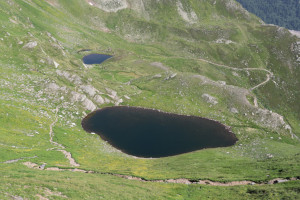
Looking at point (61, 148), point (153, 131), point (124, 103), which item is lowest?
point (124, 103)

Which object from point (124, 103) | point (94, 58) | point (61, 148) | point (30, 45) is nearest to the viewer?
point (61, 148)

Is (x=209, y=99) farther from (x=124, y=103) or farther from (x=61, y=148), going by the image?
(x=61, y=148)

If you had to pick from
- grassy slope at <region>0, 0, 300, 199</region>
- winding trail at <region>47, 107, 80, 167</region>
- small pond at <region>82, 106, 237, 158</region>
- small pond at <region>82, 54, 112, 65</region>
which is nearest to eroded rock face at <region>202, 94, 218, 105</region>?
grassy slope at <region>0, 0, 300, 199</region>

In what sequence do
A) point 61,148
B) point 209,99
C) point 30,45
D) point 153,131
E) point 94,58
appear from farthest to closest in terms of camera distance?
point 94,58 → point 209,99 → point 30,45 → point 153,131 → point 61,148

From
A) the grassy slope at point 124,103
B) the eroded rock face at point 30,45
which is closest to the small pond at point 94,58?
the grassy slope at point 124,103

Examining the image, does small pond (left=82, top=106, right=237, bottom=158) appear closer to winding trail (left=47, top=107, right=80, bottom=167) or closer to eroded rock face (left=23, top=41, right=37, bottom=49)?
winding trail (left=47, top=107, right=80, bottom=167)

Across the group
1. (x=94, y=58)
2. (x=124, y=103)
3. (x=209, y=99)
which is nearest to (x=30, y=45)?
(x=124, y=103)

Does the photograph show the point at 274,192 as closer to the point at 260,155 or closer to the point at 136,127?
the point at 260,155
